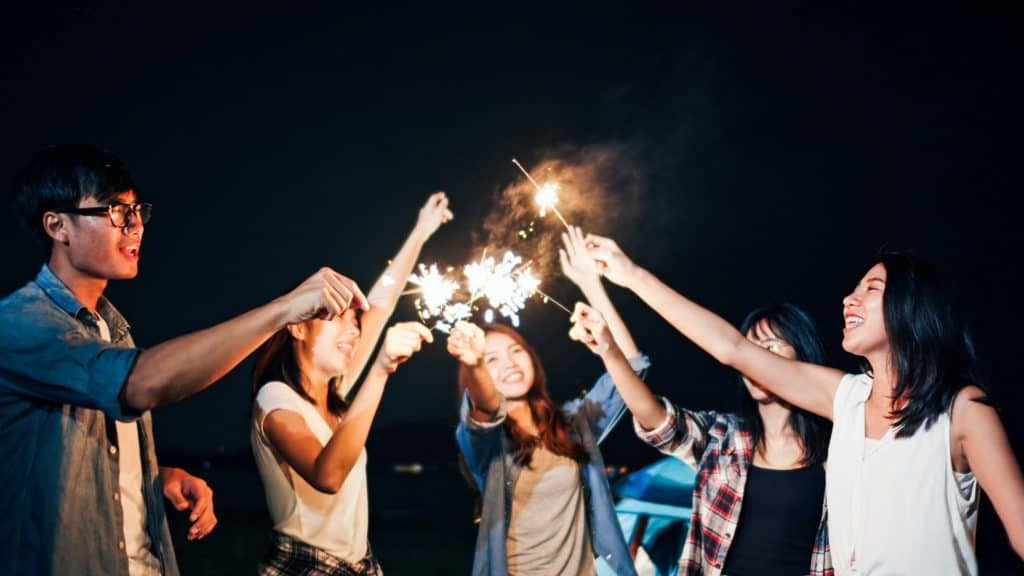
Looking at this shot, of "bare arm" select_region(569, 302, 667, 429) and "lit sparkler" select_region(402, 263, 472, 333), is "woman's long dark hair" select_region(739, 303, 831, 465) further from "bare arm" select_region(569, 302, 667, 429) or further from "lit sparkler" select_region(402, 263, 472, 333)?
"lit sparkler" select_region(402, 263, 472, 333)

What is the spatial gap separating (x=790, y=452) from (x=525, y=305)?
173 cm

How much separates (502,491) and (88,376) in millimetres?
2646

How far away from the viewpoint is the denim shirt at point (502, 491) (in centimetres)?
404

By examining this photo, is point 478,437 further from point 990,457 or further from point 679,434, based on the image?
point 990,457

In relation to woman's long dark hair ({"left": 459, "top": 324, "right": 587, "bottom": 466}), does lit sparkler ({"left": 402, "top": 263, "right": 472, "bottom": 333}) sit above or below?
above

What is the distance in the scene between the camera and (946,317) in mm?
2900

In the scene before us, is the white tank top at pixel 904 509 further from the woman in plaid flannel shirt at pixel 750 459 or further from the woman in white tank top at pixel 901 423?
the woman in plaid flannel shirt at pixel 750 459

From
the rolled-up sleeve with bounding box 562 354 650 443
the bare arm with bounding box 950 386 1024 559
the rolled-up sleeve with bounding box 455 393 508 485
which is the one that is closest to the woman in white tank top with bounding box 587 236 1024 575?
the bare arm with bounding box 950 386 1024 559

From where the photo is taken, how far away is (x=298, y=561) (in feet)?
9.58

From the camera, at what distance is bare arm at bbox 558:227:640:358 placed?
406 cm

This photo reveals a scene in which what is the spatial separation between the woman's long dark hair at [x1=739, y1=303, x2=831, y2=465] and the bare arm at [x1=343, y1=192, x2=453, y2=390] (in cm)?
196

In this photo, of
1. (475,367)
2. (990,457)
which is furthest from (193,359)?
(990,457)

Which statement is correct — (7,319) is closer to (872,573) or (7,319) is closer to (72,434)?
(72,434)

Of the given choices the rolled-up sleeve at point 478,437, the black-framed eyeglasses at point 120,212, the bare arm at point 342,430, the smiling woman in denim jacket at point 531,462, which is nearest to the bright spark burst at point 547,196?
the smiling woman in denim jacket at point 531,462
